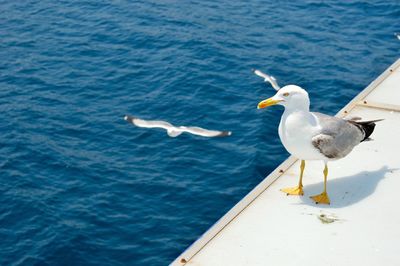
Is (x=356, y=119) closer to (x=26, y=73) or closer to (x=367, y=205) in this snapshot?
(x=367, y=205)

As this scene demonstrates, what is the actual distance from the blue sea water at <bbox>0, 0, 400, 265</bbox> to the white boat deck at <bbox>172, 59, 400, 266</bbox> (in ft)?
10.5

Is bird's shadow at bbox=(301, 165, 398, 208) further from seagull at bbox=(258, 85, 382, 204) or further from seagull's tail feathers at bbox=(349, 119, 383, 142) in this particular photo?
seagull's tail feathers at bbox=(349, 119, 383, 142)

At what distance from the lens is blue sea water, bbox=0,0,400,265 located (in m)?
16.7

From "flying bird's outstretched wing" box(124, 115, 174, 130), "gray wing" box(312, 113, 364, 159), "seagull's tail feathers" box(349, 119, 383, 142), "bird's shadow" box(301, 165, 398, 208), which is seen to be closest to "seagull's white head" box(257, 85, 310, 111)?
"gray wing" box(312, 113, 364, 159)

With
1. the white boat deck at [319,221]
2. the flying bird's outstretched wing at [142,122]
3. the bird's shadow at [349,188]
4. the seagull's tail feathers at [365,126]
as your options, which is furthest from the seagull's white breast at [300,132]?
the flying bird's outstretched wing at [142,122]

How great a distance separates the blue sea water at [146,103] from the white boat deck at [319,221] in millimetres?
3192

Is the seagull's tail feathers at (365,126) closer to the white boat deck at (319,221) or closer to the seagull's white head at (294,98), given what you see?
the white boat deck at (319,221)

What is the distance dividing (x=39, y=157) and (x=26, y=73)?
6.57 meters

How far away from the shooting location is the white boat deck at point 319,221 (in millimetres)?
11680

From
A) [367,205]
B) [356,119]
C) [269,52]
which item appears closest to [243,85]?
[269,52]

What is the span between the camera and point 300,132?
42.4 feet

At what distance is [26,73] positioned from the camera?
998 inches

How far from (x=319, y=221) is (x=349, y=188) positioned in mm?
1446

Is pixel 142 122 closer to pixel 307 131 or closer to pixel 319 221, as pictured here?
pixel 307 131
